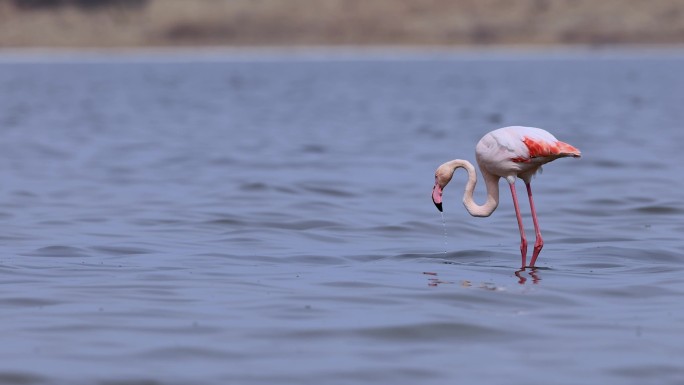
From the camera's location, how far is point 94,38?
11325 centimetres

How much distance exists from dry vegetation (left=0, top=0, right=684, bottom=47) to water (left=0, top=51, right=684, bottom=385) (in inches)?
3373

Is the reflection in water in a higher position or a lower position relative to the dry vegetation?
lower

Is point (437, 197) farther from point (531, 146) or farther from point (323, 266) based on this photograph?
point (323, 266)

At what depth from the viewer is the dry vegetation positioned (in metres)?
108

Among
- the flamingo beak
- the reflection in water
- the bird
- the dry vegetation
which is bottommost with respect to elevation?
the reflection in water

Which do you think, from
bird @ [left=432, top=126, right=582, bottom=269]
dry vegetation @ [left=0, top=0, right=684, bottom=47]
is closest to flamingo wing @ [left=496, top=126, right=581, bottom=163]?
bird @ [left=432, top=126, right=582, bottom=269]

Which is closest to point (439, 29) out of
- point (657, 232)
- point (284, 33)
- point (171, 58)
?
point (284, 33)

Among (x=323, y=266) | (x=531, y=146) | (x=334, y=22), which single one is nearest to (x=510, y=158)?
A: (x=531, y=146)

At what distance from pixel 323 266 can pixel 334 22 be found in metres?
102

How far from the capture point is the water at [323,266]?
6.75 metres

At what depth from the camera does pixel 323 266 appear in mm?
9820

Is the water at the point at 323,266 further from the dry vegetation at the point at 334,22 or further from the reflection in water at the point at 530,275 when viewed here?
the dry vegetation at the point at 334,22

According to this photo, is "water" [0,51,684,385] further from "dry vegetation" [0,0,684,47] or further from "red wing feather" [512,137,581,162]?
"dry vegetation" [0,0,684,47]

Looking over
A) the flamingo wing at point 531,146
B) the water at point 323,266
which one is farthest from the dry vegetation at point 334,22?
the flamingo wing at point 531,146
